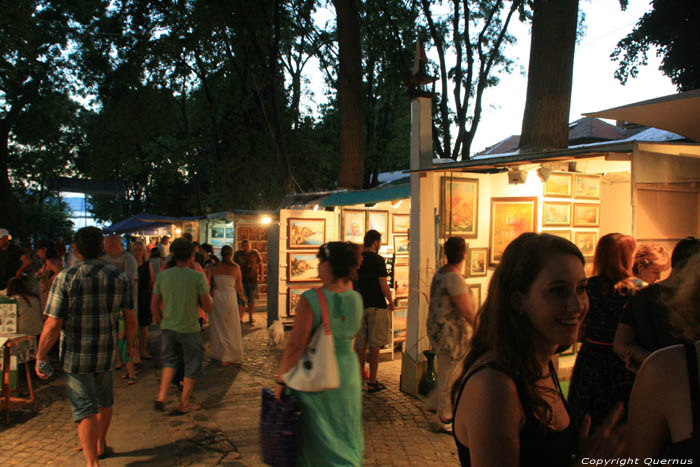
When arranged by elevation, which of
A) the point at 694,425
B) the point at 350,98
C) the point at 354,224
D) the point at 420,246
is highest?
the point at 350,98

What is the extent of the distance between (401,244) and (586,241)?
3572 millimetres

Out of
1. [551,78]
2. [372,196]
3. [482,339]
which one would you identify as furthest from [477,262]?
[482,339]

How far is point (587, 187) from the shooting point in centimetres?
755

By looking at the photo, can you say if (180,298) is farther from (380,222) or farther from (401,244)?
(401,244)

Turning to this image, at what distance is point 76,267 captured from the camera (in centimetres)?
454

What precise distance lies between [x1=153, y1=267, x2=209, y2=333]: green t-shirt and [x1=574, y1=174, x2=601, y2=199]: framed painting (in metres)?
5.19

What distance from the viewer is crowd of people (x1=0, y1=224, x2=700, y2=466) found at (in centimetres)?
151

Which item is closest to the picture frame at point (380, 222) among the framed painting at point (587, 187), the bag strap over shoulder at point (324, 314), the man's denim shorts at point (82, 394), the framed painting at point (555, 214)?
the framed painting at point (555, 214)

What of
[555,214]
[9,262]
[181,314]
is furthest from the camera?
[9,262]

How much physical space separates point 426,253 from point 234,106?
16974 mm

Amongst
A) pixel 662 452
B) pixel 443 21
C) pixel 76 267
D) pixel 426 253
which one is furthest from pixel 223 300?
pixel 443 21

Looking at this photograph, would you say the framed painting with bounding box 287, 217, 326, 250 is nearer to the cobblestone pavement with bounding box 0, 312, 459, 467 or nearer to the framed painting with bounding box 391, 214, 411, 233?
the framed painting with bounding box 391, 214, 411, 233

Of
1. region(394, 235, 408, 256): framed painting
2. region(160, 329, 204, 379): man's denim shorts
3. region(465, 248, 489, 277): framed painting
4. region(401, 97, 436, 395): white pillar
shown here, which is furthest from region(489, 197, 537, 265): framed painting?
region(160, 329, 204, 379): man's denim shorts

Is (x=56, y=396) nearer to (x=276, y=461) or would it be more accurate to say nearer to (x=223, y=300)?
(x=223, y=300)
